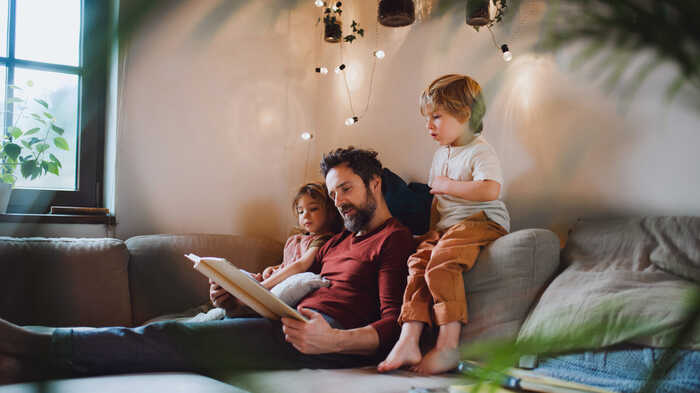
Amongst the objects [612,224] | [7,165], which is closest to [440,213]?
[612,224]

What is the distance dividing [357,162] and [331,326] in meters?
0.63

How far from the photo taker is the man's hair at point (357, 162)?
1.93 m

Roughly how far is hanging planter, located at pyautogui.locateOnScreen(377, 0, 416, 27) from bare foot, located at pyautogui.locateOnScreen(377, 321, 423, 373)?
3.89 ft

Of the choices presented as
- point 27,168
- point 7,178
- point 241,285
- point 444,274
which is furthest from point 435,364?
point 7,178

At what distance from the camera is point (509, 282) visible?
149 cm

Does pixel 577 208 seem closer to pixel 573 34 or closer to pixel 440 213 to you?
pixel 440 213

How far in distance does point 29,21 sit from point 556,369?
129 cm

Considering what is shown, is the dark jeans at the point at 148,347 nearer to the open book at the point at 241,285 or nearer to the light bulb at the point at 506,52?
the open book at the point at 241,285

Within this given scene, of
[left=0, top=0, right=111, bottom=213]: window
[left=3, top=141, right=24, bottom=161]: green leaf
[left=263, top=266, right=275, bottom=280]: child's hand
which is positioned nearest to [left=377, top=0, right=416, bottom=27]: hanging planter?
[left=263, top=266, right=275, bottom=280]: child's hand

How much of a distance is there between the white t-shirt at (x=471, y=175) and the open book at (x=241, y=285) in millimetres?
641

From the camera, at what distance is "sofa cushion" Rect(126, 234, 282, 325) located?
231cm

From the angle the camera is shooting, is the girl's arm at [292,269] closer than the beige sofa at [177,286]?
No

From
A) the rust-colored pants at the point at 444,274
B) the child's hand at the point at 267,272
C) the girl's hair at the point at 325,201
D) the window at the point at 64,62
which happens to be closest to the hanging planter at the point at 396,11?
the girl's hair at the point at 325,201

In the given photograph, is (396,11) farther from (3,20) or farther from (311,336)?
(3,20)
